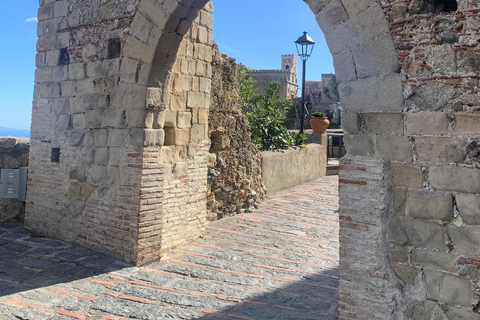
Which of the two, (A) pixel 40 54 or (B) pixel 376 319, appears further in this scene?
(A) pixel 40 54

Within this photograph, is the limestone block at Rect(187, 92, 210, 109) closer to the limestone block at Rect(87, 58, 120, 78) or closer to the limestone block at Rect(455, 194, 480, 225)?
the limestone block at Rect(87, 58, 120, 78)

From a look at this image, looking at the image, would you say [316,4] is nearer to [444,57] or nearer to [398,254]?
[444,57]

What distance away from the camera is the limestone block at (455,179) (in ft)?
8.85

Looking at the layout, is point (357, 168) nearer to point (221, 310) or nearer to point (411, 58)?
point (411, 58)

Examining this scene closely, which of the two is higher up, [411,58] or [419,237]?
[411,58]

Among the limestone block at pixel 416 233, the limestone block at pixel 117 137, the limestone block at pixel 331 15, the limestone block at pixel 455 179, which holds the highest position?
the limestone block at pixel 331 15

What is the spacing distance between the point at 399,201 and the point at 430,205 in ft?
0.69

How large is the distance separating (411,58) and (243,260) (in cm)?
306

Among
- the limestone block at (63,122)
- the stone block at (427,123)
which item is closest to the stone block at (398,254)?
the stone block at (427,123)

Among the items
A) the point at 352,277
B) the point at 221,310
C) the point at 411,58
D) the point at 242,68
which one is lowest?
the point at 221,310

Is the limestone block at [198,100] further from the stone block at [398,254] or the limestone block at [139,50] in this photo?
the stone block at [398,254]

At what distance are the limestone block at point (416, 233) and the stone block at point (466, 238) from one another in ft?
0.22

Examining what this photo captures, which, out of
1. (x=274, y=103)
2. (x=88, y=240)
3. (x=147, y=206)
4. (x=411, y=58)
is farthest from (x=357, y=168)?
(x=274, y=103)

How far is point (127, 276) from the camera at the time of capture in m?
4.48
